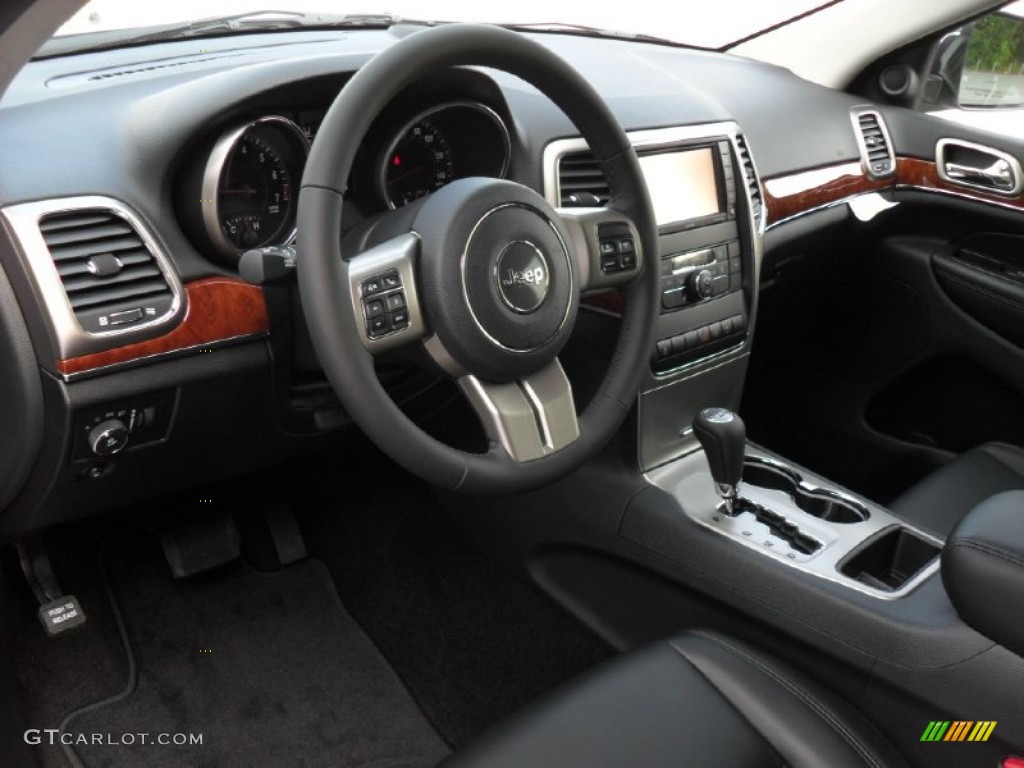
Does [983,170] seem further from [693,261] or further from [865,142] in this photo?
[693,261]

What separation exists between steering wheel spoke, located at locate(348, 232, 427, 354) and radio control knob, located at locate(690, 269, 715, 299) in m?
0.71

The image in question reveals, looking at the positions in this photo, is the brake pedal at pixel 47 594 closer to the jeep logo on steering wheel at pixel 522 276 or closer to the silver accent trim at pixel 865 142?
the jeep logo on steering wheel at pixel 522 276

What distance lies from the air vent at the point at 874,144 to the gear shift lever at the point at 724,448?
1062 millimetres

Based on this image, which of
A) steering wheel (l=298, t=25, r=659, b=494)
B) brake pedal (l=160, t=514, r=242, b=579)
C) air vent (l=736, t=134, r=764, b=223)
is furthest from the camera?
brake pedal (l=160, t=514, r=242, b=579)

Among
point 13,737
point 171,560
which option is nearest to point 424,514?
point 171,560

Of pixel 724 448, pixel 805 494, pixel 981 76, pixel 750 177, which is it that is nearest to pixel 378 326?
pixel 724 448

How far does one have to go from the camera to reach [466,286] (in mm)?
1134

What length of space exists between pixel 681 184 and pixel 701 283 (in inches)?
6.9

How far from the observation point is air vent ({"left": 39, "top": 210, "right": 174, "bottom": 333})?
122 centimetres

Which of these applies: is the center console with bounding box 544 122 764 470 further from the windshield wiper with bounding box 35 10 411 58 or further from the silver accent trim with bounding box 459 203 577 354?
the windshield wiper with bounding box 35 10 411 58

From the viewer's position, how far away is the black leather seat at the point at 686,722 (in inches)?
43.7

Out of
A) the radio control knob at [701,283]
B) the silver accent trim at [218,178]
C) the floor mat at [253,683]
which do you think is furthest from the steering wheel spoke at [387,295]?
the floor mat at [253,683]

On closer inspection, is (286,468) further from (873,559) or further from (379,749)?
(873,559)

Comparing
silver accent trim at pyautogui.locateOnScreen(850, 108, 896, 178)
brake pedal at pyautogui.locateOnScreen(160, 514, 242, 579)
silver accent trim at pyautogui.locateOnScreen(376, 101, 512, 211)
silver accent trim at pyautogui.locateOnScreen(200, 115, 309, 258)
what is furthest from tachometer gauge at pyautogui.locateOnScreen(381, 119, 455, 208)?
silver accent trim at pyautogui.locateOnScreen(850, 108, 896, 178)
